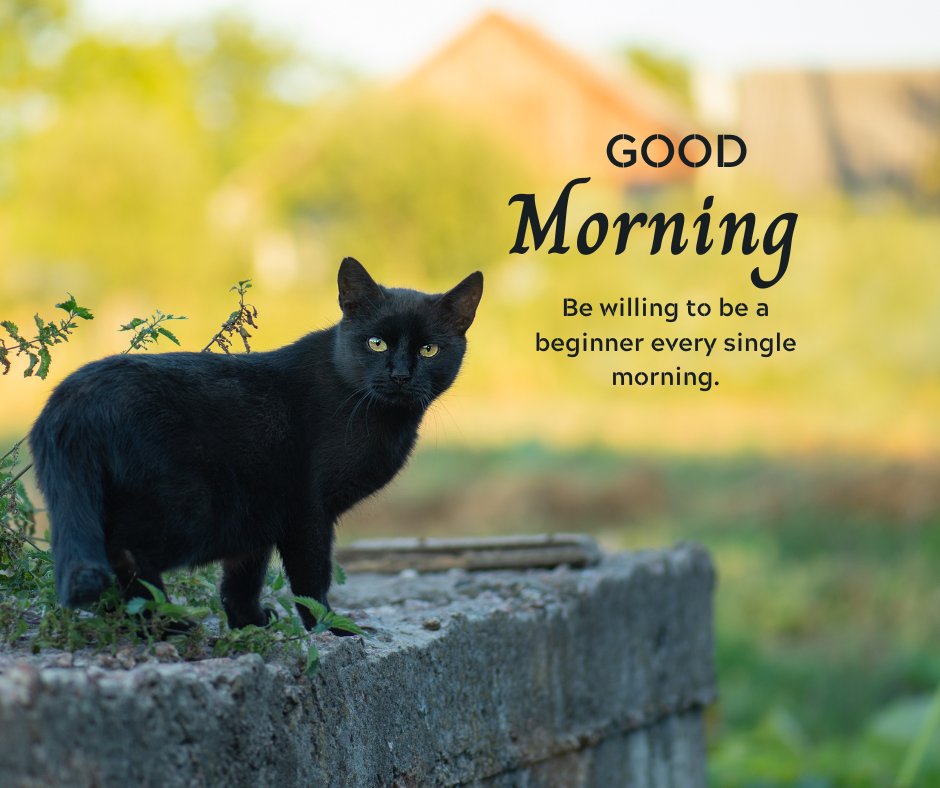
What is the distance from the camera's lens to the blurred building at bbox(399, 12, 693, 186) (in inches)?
1210

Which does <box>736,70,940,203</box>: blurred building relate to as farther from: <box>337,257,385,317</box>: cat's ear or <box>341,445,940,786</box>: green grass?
<box>337,257,385,317</box>: cat's ear

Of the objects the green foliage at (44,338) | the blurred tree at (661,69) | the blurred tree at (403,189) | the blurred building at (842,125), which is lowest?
the green foliage at (44,338)

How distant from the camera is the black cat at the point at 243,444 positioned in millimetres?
2621

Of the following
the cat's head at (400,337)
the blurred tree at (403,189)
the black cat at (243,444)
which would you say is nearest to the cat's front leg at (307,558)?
the black cat at (243,444)

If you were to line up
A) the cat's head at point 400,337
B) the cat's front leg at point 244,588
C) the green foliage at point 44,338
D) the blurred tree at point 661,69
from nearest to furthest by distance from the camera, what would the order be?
the green foliage at point 44,338, the cat's front leg at point 244,588, the cat's head at point 400,337, the blurred tree at point 661,69

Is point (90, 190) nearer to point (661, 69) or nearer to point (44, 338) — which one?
point (44, 338)

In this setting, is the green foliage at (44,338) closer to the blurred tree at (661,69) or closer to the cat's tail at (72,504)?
the cat's tail at (72,504)

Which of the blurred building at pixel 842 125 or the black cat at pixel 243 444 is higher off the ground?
the blurred building at pixel 842 125

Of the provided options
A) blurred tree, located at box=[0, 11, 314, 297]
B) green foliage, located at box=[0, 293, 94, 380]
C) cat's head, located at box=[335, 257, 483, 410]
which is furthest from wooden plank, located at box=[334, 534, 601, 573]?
blurred tree, located at box=[0, 11, 314, 297]

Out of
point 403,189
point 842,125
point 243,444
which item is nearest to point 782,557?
point 243,444

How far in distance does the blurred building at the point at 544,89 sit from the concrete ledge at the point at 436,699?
26.4 metres

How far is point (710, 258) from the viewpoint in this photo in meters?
15.4

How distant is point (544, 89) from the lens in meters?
31.2

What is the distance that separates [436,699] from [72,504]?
1002 millimetres
